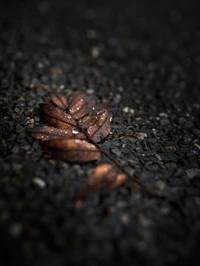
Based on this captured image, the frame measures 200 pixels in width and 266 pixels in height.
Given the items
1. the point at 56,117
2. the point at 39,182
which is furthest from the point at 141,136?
the point at 39,182

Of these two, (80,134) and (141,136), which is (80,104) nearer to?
(80,134)

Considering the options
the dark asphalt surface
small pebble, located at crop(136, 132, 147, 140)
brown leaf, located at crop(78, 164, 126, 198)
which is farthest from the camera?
small pebble, located at crop(136, 132, 147, 140)

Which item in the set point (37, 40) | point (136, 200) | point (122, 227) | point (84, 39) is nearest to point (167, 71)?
point (84, 39)

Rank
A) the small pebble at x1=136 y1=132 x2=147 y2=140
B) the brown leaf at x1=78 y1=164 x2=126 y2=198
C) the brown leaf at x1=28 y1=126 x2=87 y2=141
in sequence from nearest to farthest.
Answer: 1. the brown leaf at x1=78 y1=164 x2=126 y2=198
2. the brown leaf at x1=28 y1=126 x2=87 y2=141
3. the small pebble at x1=136 y1=132 x2=147 y2=140

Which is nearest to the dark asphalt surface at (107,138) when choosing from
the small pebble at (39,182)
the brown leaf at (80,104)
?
the small pebble at (39,182)

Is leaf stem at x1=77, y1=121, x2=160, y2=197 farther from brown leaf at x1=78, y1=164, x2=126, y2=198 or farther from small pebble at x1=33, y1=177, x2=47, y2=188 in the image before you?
small pebble at x1=33, y1=177, x2=47, y2=188

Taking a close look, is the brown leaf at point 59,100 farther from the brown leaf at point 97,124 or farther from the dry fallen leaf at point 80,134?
the brown leaf at point 97,124

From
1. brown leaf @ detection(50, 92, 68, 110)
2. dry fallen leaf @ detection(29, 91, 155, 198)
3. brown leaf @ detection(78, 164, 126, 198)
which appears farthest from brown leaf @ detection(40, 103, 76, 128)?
brown leaf @ detection(78, 164, 126, 198)
